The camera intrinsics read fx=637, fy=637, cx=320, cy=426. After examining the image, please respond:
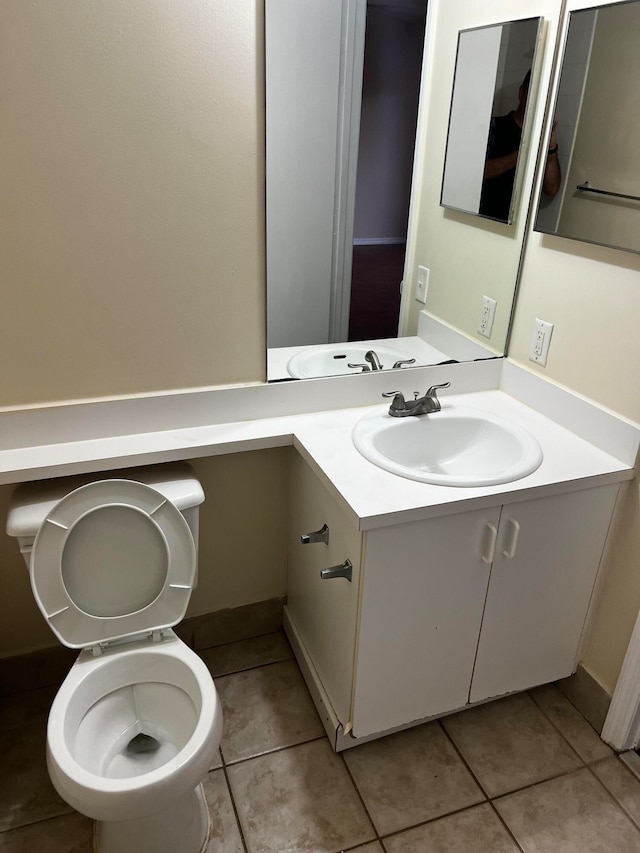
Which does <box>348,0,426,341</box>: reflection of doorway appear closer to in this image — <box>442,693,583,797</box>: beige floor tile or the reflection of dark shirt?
the reflection of dark shirt

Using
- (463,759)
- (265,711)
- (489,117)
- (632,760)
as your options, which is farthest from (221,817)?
(489,117)

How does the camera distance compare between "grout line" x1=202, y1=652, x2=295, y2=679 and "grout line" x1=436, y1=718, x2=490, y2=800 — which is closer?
"grout line" x1=436, y1=718, x2=490, y2=800

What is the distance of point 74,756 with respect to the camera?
1329mm

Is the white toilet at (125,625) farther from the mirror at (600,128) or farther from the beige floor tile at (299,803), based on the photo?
the mirror at (600,128)

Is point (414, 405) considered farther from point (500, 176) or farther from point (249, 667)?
point (249, 667)

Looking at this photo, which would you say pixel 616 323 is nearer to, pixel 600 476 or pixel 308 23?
pixel 600 476

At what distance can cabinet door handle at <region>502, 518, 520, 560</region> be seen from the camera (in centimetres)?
150

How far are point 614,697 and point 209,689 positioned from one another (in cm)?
108

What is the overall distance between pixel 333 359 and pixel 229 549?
65 cm

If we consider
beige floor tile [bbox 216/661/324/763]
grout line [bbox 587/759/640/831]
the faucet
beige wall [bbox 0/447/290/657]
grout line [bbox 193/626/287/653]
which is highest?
the faucet

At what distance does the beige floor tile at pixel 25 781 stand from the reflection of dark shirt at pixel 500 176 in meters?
1.92

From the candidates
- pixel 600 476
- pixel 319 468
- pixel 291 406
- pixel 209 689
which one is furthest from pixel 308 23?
pixel 209 689

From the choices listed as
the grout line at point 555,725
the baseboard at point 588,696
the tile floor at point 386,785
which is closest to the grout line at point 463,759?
the tile floor at point 386,785

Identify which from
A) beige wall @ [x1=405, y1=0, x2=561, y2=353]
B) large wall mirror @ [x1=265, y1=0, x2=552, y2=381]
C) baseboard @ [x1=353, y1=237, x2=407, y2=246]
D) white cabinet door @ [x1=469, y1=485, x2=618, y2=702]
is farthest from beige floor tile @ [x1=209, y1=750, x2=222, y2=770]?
baseboard @ [x1=353, y1=237, x2=407, y2=246]
